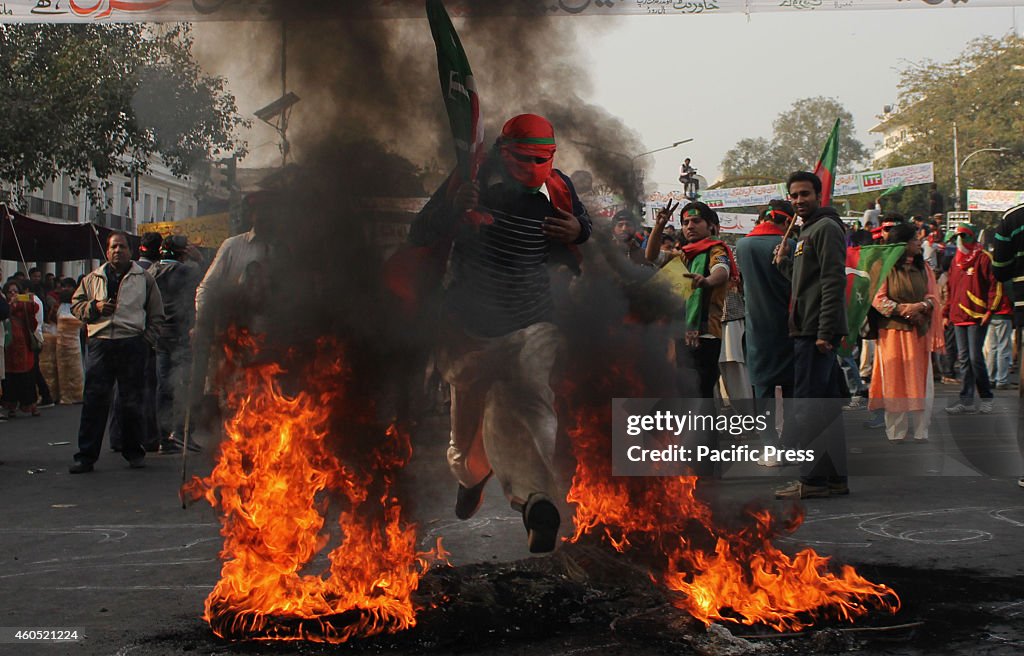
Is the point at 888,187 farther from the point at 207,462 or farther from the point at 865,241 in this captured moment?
the point at 207,462

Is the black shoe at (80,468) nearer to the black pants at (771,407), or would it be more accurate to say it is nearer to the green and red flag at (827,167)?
the black pants at (771,407)

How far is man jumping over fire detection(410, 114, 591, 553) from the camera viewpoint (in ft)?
14.6

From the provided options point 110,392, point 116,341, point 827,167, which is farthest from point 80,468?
point 827,167

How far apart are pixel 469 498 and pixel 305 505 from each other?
74 cm

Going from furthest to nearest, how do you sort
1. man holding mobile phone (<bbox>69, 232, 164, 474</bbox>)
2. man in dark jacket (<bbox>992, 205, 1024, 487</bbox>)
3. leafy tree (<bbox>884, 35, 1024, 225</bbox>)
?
leafy tree (<bbox>884, 35, 1024, 225</bbox>)
man holding mobile phone (<bbox>69, 232, 164, 474</bbox>)
man in dark jacket (<bbox>992, 205, 1024, 487</bbox>)

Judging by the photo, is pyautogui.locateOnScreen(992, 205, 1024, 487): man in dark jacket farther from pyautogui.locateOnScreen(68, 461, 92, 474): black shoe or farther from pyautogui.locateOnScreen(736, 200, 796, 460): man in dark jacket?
pyautogui.locateOnScreen(68, 461, 92, 474): black shoe

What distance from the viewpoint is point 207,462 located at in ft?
16.5

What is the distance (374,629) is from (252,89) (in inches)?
94.6

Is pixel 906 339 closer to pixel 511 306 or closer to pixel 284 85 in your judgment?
pixel 511 306

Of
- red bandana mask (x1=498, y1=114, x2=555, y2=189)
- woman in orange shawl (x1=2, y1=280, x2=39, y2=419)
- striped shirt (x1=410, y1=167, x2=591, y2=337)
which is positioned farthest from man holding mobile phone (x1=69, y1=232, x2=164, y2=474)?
red bandana mask (x1=498, y1=114, x2=555, y2=189)

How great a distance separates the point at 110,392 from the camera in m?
9.14

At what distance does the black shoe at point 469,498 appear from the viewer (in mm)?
4688

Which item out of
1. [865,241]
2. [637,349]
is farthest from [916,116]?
[637,349]

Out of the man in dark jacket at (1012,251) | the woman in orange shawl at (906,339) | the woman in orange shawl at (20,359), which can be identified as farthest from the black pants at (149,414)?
the man in dark jacket at (1012,251)
